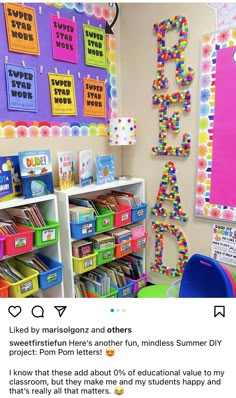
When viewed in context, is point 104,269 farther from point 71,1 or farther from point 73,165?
point 71,1

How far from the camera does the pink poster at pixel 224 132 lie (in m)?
1.74

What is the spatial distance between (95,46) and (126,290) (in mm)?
1726

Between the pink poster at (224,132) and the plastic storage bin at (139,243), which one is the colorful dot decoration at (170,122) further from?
the plastic storage bin at (139,243)

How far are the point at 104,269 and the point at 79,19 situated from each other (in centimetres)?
170

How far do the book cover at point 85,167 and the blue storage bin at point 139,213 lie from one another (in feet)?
1.24

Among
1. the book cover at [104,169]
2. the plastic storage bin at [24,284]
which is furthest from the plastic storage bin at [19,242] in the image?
the book cover at [104,169]

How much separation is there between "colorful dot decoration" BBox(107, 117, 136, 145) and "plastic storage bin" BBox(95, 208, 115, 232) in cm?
49

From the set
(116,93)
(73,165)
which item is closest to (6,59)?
(73,165)

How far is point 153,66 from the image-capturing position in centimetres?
215

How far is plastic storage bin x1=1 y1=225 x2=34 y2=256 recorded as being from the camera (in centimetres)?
152

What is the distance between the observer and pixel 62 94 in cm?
196
